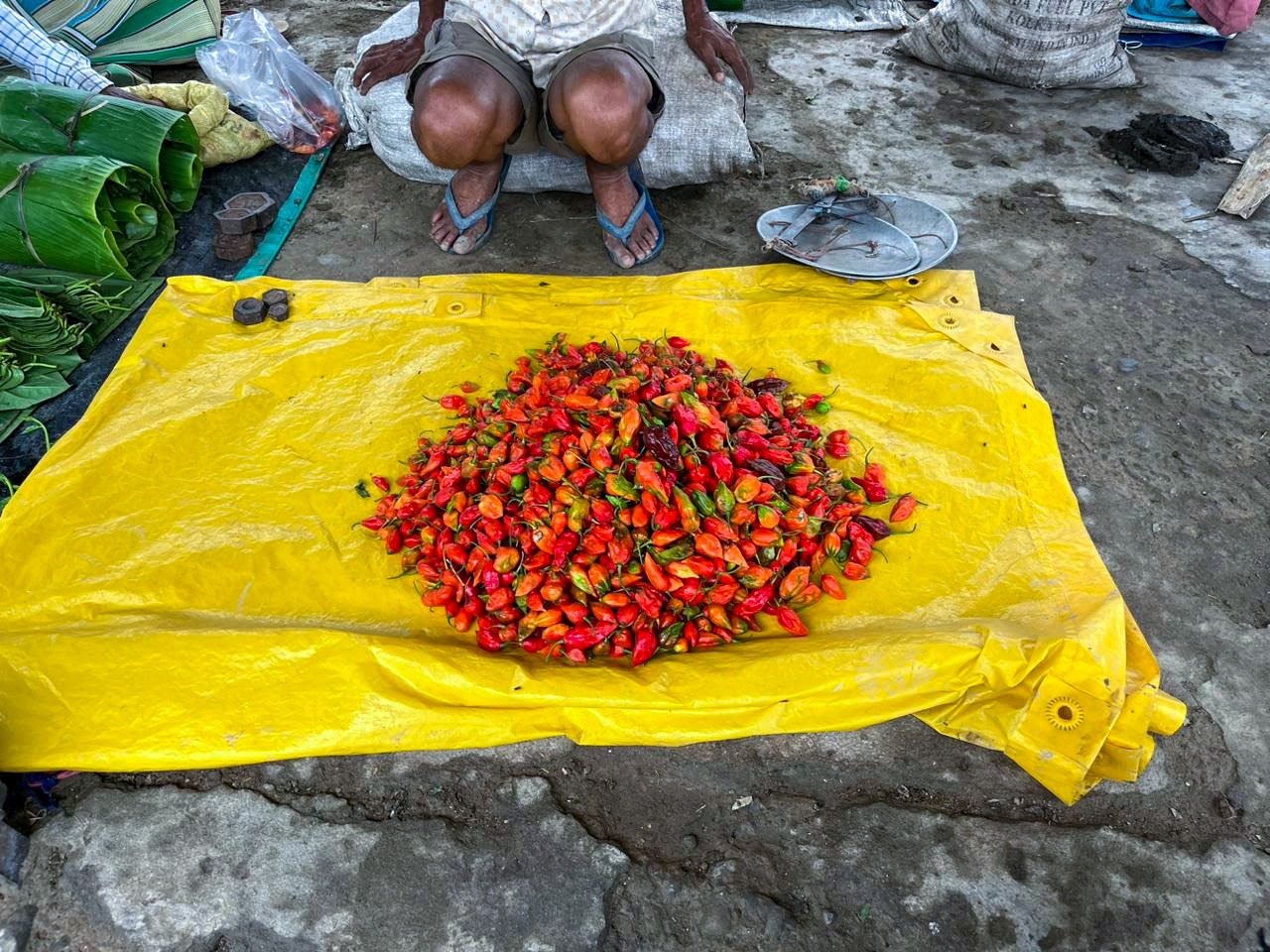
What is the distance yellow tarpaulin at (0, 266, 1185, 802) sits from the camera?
1778 mm

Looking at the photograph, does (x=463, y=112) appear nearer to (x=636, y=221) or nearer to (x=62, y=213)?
(x=636, y=221)

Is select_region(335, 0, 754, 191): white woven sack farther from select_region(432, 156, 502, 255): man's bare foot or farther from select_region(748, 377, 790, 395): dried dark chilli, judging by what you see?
select_region(748, 377, 790, 395): dried dark chilli

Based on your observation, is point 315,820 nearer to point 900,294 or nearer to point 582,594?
point 582,594

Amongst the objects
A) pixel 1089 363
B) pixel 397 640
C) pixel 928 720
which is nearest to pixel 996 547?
pixel 928 720

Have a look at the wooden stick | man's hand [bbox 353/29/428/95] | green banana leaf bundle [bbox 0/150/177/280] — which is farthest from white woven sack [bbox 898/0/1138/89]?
green banana leaf bundle [bbox 0/150/177/280]

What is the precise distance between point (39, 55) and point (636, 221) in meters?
2.79

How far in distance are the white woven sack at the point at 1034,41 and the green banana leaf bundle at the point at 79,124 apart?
3897 millimetres

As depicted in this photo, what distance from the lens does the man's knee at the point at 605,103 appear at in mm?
2686

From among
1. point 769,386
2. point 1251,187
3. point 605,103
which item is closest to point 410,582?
point 769,386

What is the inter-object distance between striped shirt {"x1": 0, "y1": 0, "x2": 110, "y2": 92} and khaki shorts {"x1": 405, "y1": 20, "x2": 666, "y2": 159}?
173cm

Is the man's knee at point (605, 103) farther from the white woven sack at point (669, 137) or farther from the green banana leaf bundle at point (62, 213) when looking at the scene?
the green banana leaf bundle at point (62, 213)

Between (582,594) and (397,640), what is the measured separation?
1.53 feet

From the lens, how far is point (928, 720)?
6.01 feet

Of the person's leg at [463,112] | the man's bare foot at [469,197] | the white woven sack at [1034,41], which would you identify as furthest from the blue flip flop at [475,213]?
the white woven sack at [1034,41]
